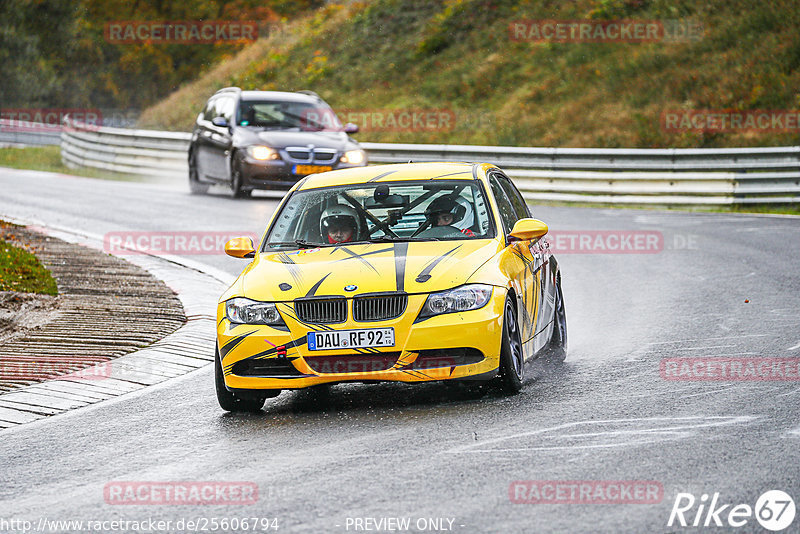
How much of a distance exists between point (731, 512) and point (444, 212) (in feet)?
13.2

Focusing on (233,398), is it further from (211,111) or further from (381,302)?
(211,111)

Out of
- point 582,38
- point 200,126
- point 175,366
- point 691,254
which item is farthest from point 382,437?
point 582,38

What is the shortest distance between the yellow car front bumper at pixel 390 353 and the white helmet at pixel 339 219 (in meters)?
1.21

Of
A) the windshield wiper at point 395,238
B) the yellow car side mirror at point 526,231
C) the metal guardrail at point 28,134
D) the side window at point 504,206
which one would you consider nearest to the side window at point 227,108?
the side window at point 504,206

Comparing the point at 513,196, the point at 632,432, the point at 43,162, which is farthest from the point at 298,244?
the point at 43,162

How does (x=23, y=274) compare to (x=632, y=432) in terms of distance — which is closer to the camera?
(x=632, y=432)

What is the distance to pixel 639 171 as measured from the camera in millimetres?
25328

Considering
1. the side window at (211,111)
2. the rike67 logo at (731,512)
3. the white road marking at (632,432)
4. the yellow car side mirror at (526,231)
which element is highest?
the side window at (211,111)

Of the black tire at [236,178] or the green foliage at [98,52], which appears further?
the green foliage at [98,52]

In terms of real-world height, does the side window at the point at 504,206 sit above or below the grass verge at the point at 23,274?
above

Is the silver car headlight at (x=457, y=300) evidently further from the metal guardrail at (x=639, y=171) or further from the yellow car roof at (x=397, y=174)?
the metal guardrail at (x=639, y=171)

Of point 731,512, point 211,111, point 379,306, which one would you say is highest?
point 211,111

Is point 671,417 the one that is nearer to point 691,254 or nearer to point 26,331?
point 26,331

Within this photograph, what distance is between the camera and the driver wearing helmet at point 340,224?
29.1 feet
